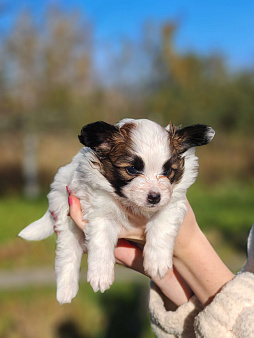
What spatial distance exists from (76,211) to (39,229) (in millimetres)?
620

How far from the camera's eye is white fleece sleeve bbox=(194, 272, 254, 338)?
7.23 feet

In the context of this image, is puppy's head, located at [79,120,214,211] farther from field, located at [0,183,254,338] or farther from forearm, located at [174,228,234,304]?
field, located at [0,183,254,338]

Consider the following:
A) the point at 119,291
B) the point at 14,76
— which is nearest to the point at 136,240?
the point at 119,291

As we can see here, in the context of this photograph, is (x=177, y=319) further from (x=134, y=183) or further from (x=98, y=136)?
(x=98, y=136)

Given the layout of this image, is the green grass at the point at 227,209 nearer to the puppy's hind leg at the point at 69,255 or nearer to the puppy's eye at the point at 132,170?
the puppy's hind leg at the point at 69,255

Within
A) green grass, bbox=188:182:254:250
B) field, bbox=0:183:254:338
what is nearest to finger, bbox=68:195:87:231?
field, bbox=0:183:254:338

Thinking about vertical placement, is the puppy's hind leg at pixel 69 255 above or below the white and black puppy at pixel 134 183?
below

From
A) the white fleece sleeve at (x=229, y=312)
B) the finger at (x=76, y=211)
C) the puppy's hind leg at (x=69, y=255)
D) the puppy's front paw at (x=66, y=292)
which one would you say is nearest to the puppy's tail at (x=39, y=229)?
the puppy's hind leg at (x=69, y=255)

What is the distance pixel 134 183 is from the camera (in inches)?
92.1

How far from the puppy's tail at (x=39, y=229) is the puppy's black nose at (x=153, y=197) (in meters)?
1.14

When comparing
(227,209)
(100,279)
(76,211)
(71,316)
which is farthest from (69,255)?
(227,209)

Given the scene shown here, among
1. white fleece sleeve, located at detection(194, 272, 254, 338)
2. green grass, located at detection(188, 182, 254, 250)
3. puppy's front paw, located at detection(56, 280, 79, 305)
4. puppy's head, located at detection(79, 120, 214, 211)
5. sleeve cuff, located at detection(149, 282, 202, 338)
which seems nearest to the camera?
white fleece sleeve, located at detection(194, 272, 254, 338)

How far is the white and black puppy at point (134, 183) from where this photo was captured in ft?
7.64

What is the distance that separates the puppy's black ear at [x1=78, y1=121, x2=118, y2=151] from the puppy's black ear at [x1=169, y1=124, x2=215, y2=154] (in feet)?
1.24
